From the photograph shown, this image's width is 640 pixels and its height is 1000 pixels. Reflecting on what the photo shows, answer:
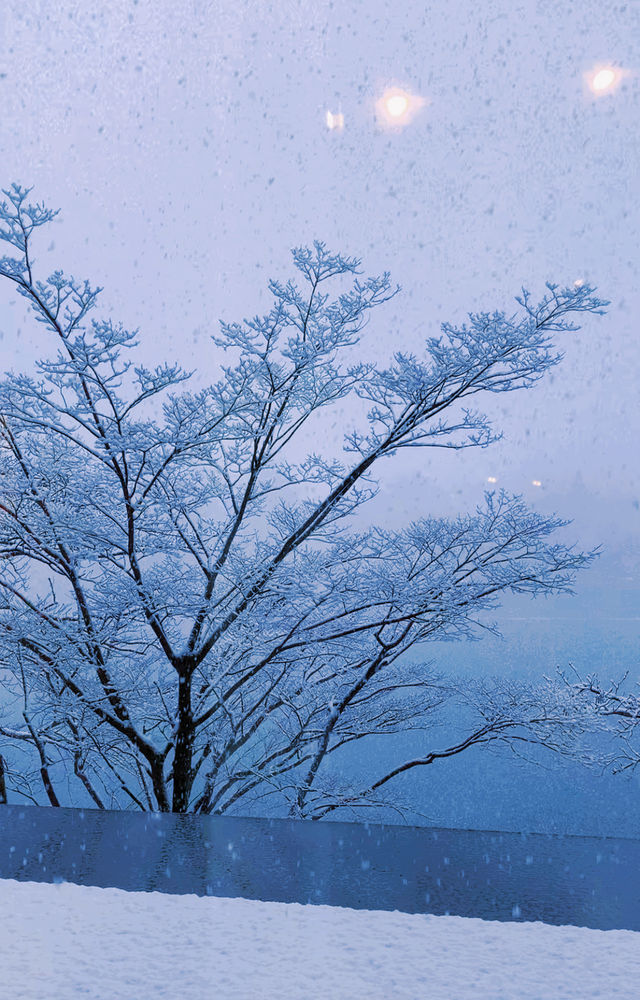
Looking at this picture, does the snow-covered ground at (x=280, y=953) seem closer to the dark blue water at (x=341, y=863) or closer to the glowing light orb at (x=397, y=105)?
the dark blue water at (x=341, y=863)

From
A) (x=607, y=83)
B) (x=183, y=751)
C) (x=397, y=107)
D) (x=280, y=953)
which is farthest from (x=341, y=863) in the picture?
(x=607, y=83)

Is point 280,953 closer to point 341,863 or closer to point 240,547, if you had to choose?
point 341,863

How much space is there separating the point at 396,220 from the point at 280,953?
6.14 m

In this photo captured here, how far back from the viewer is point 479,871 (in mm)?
2021

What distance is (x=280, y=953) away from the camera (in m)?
1.48

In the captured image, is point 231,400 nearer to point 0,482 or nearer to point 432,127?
point 0,482

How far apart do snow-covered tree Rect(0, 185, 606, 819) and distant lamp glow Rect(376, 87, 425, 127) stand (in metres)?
3.46

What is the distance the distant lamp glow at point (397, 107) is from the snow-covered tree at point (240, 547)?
3461 mm

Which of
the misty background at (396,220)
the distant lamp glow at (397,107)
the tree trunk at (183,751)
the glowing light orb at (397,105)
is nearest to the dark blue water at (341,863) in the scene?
the tree trunk at (183,751)

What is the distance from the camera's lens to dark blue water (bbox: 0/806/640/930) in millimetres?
1793

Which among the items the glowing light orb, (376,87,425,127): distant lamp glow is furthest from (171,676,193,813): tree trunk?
the glowing light orb

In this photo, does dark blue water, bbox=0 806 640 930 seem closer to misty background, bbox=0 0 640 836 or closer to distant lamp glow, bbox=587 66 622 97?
misty background, bbox=0 0 640 836

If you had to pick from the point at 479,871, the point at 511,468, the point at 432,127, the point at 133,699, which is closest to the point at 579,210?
the point at 432,127

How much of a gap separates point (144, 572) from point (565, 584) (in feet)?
8.27
